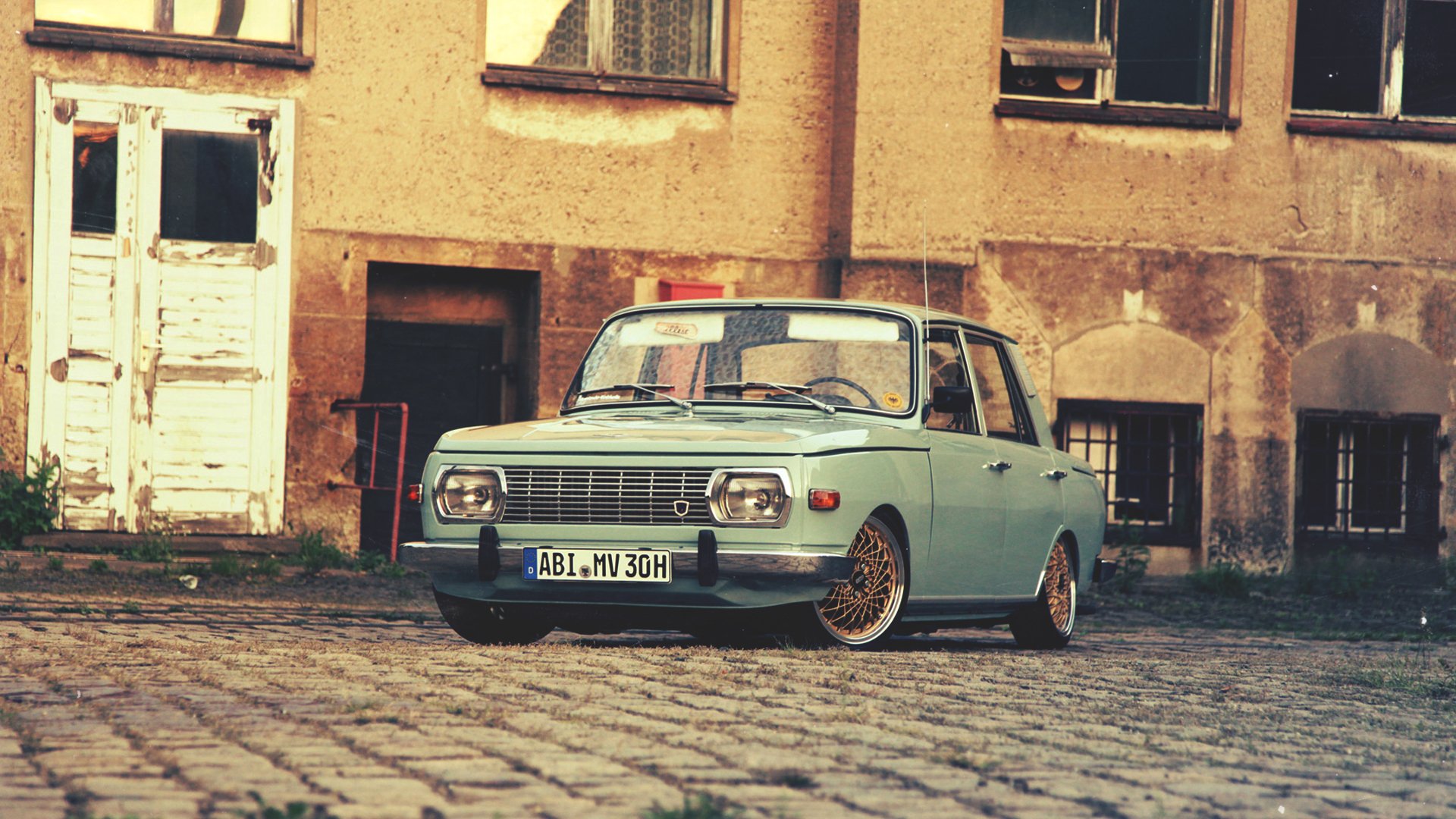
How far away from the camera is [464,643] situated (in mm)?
8312

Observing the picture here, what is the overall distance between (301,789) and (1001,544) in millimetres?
5193

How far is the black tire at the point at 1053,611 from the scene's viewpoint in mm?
9250

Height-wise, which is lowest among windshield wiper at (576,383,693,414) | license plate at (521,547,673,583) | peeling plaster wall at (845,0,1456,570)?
license plate at (521,547,673,583)

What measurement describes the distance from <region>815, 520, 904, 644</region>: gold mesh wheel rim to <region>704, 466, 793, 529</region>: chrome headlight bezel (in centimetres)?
42

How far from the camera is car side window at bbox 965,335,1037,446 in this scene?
901cm

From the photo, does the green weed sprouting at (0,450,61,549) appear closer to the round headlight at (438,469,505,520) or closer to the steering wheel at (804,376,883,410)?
the round headlight at (438,469,505,520)

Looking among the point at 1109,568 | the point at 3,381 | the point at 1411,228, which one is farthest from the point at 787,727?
the point at 1411,228

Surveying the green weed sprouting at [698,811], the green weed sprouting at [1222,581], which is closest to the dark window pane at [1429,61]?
the green weed sprouting at [1222,581]

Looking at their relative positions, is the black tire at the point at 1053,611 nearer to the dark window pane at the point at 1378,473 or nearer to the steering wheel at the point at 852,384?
the steering wheel at the point at 852,384

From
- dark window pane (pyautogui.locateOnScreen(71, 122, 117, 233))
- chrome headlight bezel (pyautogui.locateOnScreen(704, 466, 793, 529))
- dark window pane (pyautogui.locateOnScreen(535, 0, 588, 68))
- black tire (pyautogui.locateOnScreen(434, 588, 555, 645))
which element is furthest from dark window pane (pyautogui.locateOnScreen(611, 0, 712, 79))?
chrome headlight bezel (pyautogui.locateOnScreen(704, 466, 793, 529))

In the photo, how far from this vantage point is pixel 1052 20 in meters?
16.4

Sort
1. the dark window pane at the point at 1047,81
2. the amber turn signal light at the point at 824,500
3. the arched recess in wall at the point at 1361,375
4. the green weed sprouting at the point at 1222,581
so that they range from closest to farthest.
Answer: the amber turn signal light at the point at 824,500, the green weed sprouting at the point at 1222,581, the dark window pane at the point at 1047,81, the arched recess in wall at the point at 1361,375

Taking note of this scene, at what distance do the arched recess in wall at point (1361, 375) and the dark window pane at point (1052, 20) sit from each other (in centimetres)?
334

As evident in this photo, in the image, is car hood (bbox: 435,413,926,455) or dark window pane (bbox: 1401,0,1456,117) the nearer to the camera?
car hood (bbox: 435,413,926,455)
